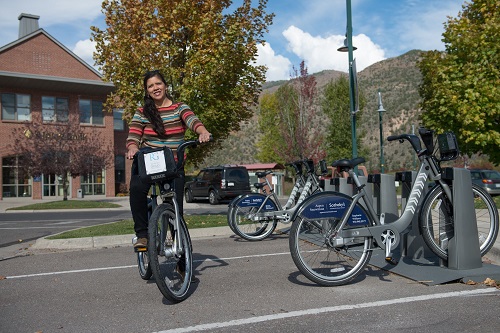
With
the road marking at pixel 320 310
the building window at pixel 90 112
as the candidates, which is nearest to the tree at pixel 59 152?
the building window at pixel 90 112

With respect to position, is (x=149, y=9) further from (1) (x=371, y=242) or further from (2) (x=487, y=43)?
(2) (x=487, y=43)

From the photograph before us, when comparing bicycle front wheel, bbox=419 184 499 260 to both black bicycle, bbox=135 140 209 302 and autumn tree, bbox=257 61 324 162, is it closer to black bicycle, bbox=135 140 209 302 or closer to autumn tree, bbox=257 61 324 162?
black bicycle, bbox=135 140 209 302

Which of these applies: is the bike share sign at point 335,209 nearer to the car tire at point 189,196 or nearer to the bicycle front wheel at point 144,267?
the bicycle front wheel at point 144,267

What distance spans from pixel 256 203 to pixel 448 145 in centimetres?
411

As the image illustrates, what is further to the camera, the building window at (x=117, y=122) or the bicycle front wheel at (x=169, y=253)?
the building window at (x=117, y=122)

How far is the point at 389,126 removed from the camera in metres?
75.8

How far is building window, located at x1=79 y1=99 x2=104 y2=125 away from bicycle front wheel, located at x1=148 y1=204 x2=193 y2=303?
33.3 meters

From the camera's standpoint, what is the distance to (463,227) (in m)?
5.20

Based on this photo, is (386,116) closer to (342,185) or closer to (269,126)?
(269,126)

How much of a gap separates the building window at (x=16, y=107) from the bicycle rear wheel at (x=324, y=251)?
32444mm

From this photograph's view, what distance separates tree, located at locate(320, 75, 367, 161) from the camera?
46.4 m

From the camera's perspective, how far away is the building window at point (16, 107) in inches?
1304

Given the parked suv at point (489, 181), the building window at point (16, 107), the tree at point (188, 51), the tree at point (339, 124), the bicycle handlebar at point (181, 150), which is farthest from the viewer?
the tree at point (339, 124)

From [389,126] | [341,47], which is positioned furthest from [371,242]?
[389,126]
